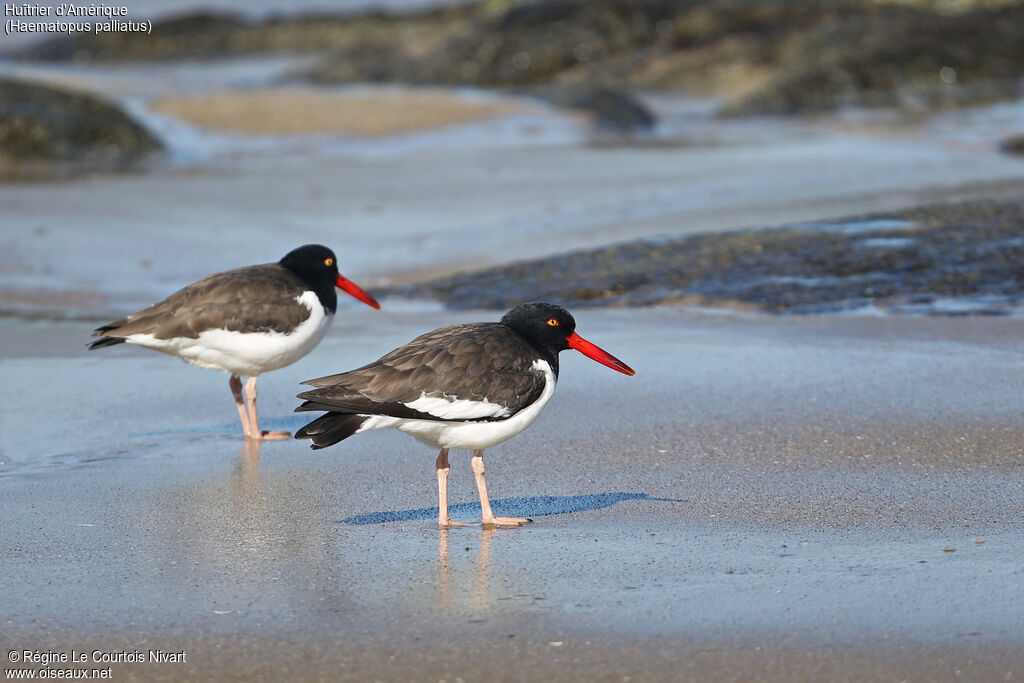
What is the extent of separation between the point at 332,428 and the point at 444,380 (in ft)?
1.48

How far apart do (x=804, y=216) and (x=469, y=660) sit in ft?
26.3

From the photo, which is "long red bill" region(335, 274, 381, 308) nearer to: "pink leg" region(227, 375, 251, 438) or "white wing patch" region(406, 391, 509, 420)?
"pink leg" region(227, 375, 251, 438)

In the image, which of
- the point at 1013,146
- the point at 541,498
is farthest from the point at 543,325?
the point at 1013,146

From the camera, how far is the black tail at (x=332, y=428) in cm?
479

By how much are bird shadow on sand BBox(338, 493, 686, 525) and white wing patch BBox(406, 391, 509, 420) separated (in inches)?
18.3

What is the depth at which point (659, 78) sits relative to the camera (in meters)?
24.6

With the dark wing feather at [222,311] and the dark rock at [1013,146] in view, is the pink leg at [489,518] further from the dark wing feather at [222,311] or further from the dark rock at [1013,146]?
the dark rock at [1013,146]

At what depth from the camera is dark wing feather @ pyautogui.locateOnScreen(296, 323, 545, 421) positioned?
4812 mm

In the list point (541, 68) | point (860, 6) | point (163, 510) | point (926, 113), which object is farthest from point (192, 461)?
point (860, 6)

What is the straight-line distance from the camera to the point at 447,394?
4898 mm

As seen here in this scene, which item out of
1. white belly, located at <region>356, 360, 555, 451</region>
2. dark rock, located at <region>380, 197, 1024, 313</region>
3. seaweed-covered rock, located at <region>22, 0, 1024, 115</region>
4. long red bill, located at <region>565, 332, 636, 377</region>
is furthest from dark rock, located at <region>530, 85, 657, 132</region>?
white belly, located at <region>356, 360, 555, 451</region>

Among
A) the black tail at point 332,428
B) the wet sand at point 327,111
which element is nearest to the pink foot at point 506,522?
the black tail at point 332,428

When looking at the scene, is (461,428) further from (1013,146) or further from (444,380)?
(1013,146)

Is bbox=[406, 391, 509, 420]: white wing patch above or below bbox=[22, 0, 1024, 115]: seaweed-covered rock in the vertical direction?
above
